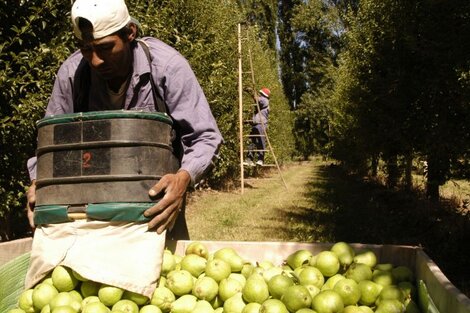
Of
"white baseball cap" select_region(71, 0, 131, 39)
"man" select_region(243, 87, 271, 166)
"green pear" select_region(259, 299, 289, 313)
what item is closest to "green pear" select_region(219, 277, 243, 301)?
"green pear" select_region(259, 299, 289, 313)

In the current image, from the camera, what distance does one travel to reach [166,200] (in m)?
2.15

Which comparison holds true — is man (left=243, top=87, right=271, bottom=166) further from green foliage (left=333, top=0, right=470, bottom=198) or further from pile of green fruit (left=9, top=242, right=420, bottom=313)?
pile of green fruit (left=9, top=242, right=420, bottom=313)

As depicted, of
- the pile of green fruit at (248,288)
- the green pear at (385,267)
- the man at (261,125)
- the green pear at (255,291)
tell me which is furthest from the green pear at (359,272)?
the man at (261,125)

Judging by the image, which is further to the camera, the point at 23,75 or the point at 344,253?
the point at 23,75

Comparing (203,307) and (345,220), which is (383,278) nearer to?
(203,307)

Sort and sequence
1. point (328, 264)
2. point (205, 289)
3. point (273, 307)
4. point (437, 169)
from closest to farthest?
point (273, 307), point (205, 289), point (328, 264), point (437, 169)

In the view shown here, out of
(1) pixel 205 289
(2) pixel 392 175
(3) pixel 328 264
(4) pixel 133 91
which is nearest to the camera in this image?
(1) pixel 205 289

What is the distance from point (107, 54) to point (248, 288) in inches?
51.3

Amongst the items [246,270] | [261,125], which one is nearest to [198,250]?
[246,270]

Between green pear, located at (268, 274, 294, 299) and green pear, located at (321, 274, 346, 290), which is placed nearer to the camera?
green pear, located at (268, 274, 294, 299)

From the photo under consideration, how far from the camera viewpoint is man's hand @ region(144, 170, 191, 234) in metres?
2.11

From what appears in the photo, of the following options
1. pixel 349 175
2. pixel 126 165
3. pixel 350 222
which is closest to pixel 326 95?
pixel 349 175

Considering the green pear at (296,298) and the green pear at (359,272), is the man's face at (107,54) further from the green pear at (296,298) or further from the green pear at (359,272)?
the green pear at (359,272)

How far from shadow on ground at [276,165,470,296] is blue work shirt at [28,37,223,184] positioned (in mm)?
3069
